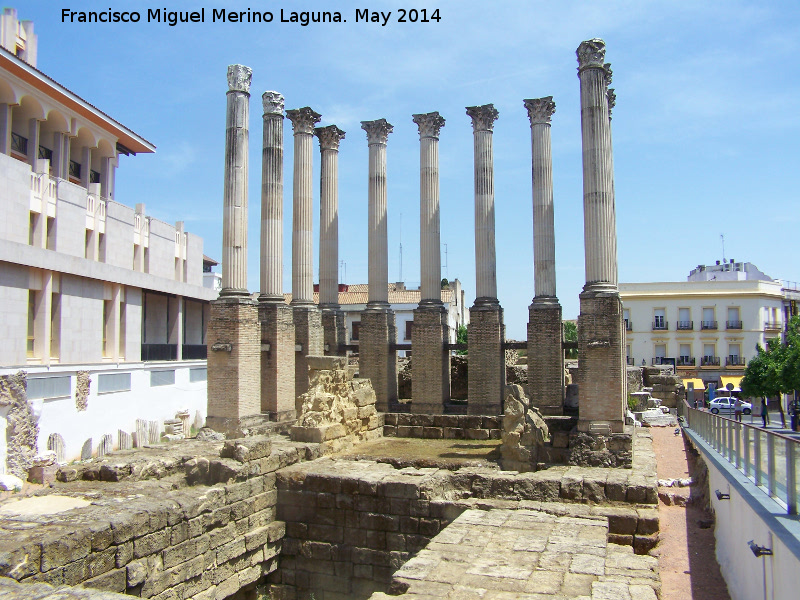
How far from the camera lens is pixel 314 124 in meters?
20.9

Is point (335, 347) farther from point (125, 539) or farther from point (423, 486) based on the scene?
point (125, 539)

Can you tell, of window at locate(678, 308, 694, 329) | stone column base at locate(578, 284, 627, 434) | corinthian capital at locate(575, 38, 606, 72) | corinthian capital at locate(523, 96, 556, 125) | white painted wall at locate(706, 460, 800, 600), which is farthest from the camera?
window at locate(678, 308, 694, 329)

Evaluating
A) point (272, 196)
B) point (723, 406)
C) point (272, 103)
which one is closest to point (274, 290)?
point (272, 196)

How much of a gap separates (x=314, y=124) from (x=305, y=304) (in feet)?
18.7

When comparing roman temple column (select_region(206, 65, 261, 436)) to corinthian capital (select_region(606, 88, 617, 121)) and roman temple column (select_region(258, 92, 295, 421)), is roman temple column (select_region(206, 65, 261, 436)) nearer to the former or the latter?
roman temple column (select_region(258, 92, 295, 421))

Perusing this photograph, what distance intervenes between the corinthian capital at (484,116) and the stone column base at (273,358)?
25.2 ft

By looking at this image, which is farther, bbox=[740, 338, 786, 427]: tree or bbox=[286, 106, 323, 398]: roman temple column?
bbox=[740, 338, 786, 427]: tree

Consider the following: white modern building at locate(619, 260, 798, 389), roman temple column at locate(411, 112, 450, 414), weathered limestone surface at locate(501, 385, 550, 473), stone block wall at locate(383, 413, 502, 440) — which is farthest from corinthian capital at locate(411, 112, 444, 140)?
white modern building at locate(619, 260, 798, 389)

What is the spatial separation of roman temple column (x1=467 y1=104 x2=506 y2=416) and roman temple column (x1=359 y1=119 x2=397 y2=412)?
8.39 feet

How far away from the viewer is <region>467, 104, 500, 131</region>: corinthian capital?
63.1 ft

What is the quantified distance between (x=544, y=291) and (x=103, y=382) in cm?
1302

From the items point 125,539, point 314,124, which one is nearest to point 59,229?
point 314,124

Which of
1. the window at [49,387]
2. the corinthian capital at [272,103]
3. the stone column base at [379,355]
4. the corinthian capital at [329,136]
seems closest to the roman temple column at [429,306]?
the stone column base at [379,355]

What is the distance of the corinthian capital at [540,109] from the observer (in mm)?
18672
